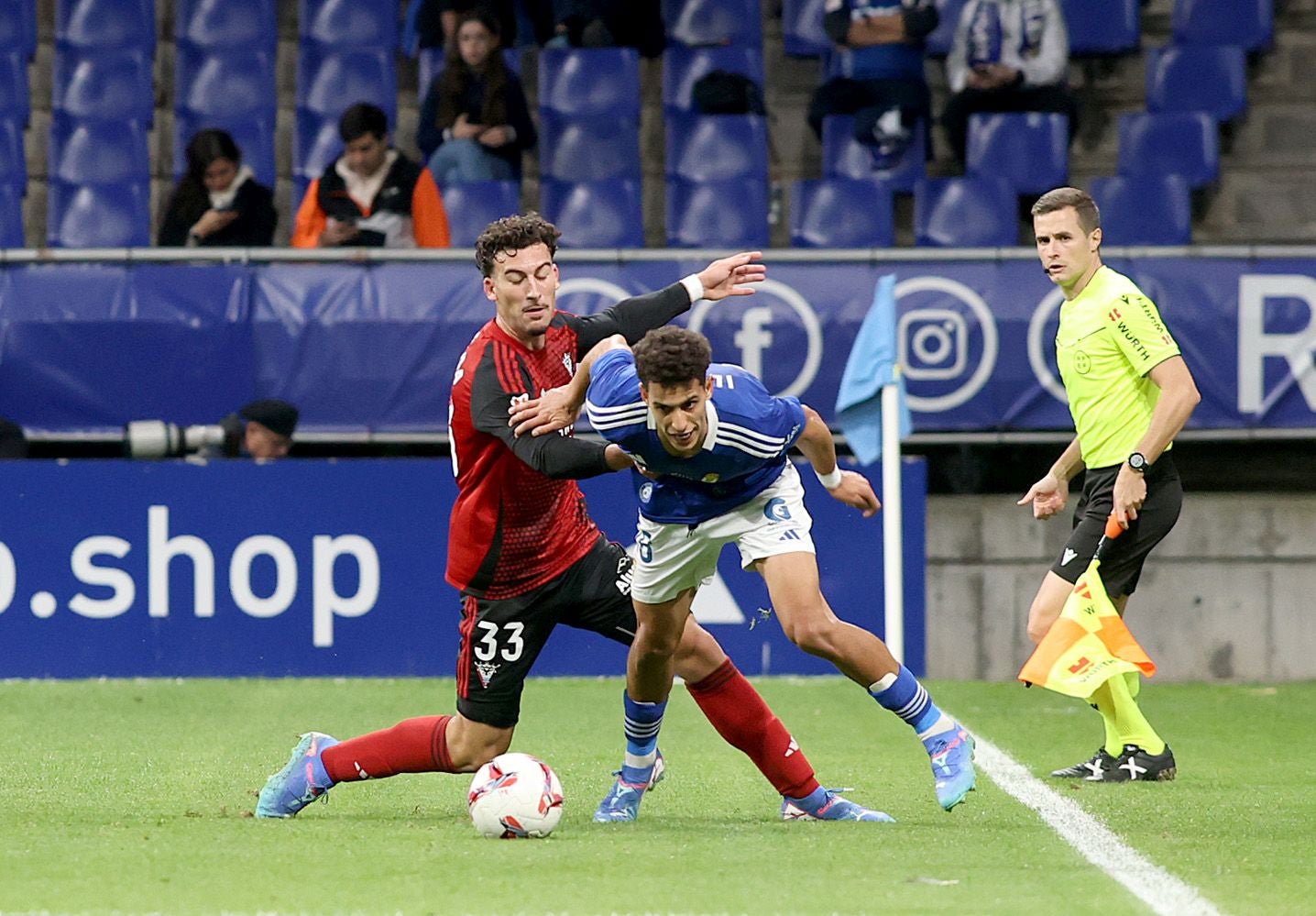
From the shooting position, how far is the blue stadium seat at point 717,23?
14062 millimetres

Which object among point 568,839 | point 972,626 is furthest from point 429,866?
point 972,626

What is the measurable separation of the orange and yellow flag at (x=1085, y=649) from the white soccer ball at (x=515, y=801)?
1805 millimetres

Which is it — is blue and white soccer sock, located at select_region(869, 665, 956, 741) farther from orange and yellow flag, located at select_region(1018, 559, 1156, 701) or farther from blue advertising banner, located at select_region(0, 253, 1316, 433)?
blue advertising banner, located at select_region(0, 253, 1316, 433)

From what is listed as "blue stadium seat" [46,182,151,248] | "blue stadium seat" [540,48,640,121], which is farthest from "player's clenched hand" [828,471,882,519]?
"blue stadium seat" [46,182,151,248]

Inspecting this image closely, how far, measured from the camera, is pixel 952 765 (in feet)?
18.6

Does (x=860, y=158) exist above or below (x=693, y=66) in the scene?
below

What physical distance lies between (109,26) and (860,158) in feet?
17.6

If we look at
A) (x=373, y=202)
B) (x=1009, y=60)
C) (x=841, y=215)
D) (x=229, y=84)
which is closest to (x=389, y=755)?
(x=373, y=202)

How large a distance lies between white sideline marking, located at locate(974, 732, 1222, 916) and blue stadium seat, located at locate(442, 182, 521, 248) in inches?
242

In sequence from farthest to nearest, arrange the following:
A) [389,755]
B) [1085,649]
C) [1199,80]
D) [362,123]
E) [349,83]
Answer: [349,83], [1199,80], [362,123], [1085,649], [389,755]

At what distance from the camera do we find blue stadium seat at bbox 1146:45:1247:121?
13602 mm

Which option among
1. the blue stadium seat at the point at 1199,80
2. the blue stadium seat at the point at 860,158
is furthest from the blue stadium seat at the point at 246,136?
the blue stadium seat at the point at 1199,80

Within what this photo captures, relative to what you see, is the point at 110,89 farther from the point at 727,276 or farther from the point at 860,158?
the point at 727,276

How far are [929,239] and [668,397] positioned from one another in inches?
Answer: 307
